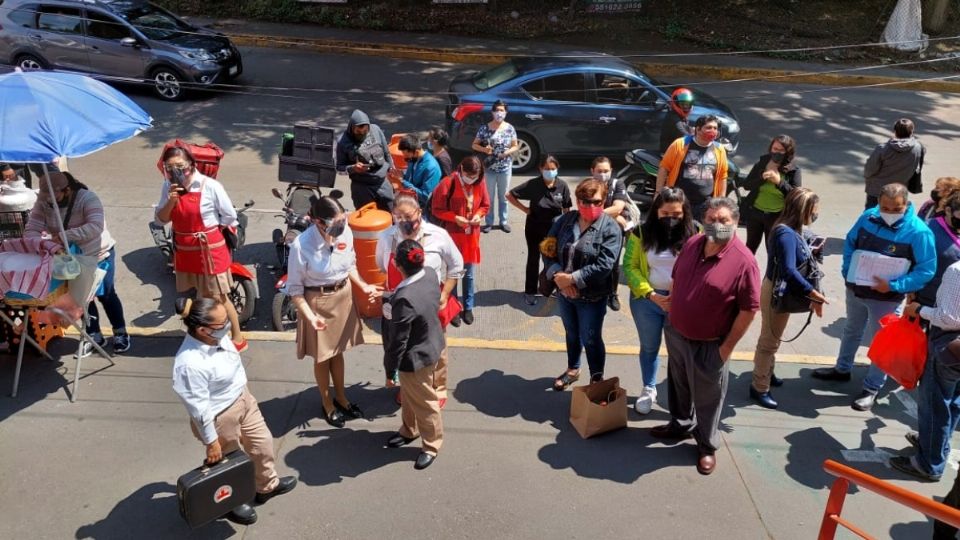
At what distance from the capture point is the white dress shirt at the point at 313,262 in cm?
520

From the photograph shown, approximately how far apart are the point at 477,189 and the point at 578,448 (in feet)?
8.29

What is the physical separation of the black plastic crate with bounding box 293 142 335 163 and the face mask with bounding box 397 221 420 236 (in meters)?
2.77

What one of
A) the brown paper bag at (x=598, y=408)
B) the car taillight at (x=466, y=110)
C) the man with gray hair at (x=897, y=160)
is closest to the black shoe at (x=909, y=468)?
the brown paper bag at (x=598, y=408)

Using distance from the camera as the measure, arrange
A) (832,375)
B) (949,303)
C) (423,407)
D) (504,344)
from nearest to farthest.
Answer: (949,303) → (423,407) → (832,375) → (504,344)

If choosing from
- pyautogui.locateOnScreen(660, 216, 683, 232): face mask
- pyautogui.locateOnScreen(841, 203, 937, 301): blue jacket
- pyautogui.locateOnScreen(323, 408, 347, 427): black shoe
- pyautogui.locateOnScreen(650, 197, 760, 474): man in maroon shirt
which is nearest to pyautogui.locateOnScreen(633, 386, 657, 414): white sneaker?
pyautogui.locateOnScreen(650, 197, 760, 474): man in maroon shirt

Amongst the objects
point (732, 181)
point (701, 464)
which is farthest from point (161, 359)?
point (732, 181)

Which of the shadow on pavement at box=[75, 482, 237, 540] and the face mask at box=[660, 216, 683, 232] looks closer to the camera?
the shadow on pavement at box=[75, 482, 237, 540]

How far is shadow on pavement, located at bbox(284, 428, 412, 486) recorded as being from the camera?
5164 mm

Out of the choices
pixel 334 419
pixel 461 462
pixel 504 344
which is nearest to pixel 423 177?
pixel 504 344

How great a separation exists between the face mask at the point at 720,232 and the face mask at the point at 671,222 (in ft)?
1.80

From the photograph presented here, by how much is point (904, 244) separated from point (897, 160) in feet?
9.56

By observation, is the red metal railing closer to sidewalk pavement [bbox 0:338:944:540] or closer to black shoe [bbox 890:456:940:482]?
sidewalk pavement [bbox 0:338:944:540]

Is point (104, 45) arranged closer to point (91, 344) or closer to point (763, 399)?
point (91, 344)

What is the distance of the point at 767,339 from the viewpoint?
5.81m
